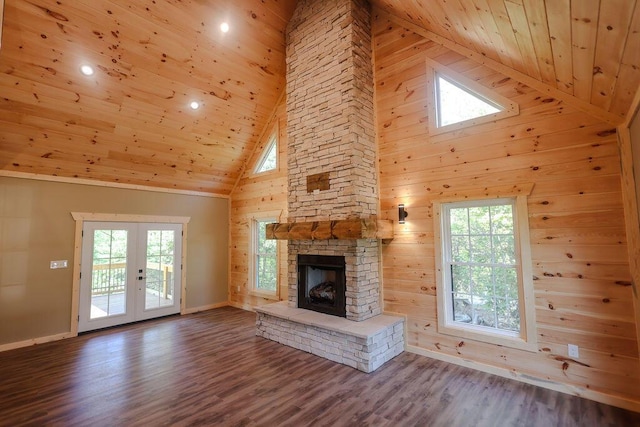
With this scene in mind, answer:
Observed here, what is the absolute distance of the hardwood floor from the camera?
9.06 feet

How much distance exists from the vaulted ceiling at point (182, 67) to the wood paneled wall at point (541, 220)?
1.11 ft

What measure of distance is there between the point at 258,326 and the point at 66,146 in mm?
4110

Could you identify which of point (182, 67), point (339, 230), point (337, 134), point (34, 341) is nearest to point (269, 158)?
point (182, 67)

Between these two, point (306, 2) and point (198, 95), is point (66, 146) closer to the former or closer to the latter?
point (198, 95)

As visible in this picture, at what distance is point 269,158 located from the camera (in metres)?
6.71

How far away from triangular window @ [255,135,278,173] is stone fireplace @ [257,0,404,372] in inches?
58.9

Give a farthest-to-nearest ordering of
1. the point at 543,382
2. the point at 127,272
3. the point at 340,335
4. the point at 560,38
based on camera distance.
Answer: the point at 127,272 < the point at 340,335 < the point at 543,382 < the point at 560,38

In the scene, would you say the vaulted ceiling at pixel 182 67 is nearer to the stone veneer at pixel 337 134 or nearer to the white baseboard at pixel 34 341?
the stone veneer at pixel 337 134

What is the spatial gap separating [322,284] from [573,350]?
308 cm

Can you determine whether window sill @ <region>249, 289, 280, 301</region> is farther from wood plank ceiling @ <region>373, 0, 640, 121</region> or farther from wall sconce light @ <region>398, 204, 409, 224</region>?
wood plank ceiling @ <region>373, 0, 640, 121</region>

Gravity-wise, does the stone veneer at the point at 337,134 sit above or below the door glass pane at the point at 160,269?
above

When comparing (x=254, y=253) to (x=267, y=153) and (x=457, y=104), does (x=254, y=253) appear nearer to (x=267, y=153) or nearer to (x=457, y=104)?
(x=267, y=153)

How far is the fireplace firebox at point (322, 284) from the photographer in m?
4.37

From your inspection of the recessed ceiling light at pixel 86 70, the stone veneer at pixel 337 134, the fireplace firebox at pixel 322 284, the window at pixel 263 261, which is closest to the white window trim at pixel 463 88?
the stone veneer at pixel 337 134
